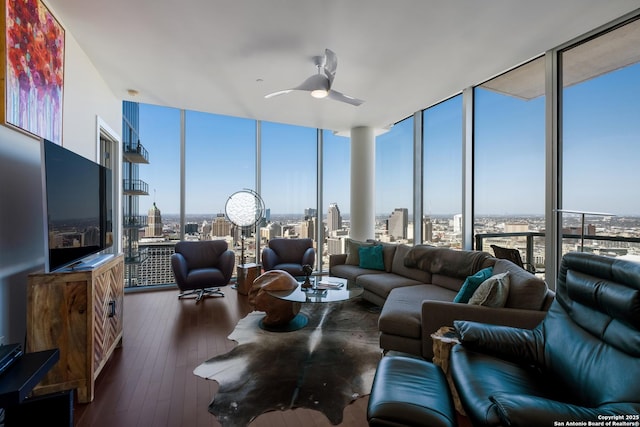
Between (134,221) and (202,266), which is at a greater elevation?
(134,221)

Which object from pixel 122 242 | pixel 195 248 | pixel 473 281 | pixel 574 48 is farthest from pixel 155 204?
pixel 574 48

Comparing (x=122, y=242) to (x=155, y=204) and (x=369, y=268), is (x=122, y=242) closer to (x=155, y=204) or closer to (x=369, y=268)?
(x=155, y=204)

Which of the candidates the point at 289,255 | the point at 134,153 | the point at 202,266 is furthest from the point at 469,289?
the point at 134,153

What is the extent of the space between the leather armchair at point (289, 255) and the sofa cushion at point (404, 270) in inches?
56.7

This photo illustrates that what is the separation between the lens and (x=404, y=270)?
12.9 ft

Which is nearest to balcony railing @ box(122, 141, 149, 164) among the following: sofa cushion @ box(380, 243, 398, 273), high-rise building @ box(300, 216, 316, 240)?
high-rise building @ box(300, 216, 316, 240)

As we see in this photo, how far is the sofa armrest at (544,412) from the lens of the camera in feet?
3.29

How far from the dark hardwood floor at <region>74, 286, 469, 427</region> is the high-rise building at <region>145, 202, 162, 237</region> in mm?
1429

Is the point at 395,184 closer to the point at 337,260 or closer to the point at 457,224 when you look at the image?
the point at 457,224

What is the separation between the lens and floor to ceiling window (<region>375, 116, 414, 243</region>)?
17.0ft

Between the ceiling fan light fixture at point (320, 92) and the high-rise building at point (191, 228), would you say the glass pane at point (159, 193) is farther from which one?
the ceiling fan light fixture at point (320, 92)

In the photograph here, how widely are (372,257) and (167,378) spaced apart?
9.63ft

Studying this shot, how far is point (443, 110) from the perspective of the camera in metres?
4.49

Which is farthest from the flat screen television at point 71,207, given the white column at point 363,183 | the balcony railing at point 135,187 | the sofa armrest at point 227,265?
the white column at point 363,183
